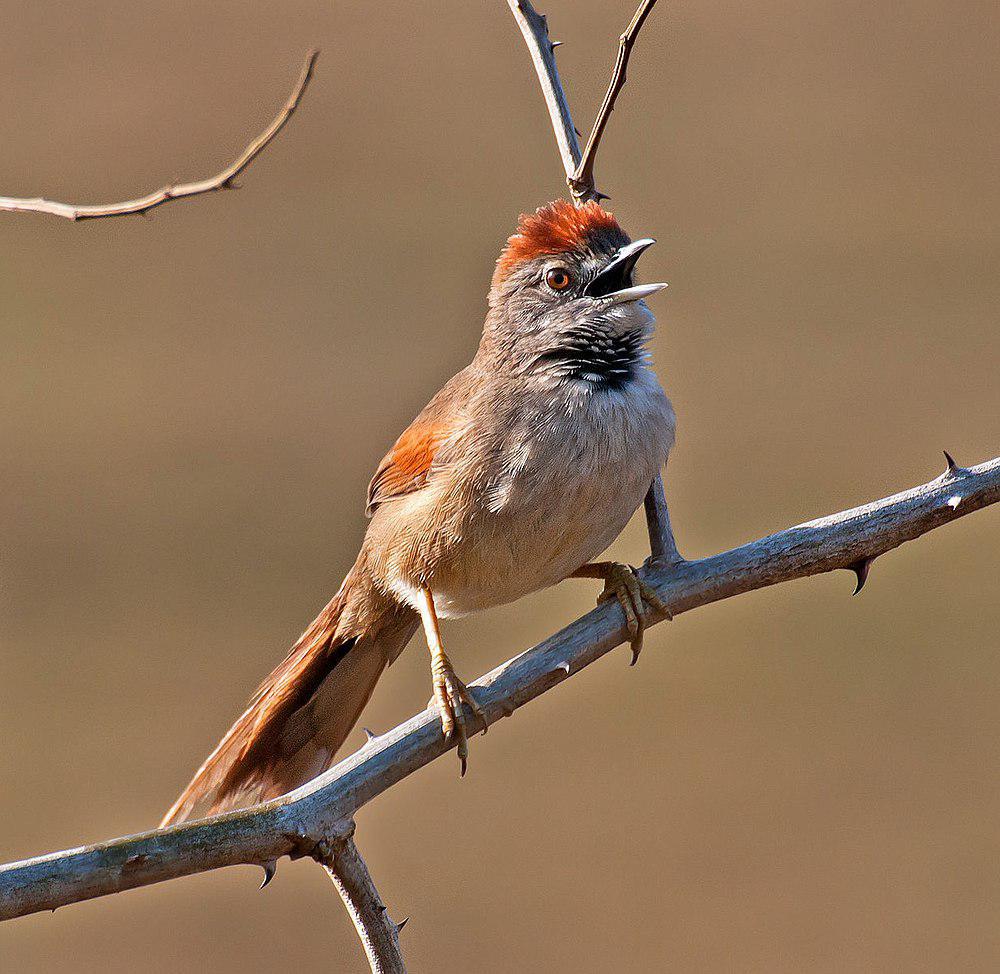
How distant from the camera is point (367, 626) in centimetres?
438

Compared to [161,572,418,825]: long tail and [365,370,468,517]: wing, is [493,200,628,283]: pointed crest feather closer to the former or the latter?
[365,370,468,517]: wing

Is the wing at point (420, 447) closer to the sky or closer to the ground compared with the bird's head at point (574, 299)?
closer to the ground

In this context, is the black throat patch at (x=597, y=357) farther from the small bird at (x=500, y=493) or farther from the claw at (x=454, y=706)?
the claw at (x=454, y=706)

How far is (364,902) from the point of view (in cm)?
313

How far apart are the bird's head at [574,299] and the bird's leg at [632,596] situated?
615 mm

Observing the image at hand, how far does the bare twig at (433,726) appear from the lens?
2705mm

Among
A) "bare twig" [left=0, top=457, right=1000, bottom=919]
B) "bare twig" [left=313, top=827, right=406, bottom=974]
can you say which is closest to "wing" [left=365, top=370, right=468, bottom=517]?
Answer: "bare twig" [left=0, top=457, right=1000, bottom=919]

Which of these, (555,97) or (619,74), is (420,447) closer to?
(555,97)

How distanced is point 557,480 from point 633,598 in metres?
0.45

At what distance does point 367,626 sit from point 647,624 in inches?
39.3

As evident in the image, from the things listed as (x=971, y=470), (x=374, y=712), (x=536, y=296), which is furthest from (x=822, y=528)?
Result: (x=374, y=712)

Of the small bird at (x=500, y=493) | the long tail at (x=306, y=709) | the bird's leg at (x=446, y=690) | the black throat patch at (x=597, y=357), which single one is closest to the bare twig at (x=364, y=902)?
the bird's leg at (x=446, y=690)

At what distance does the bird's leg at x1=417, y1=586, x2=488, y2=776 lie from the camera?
368 cm

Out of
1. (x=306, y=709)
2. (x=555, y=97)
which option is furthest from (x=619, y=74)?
(x=306, y=709)
